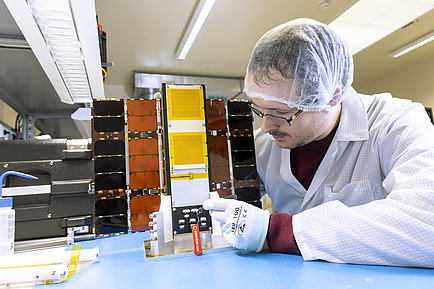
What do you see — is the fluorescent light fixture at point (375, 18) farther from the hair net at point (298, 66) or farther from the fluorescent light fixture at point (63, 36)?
the fluorescent light fixture at point (63, 36)

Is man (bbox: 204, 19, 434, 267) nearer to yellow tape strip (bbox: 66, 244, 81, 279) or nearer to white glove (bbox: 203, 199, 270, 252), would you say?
white glove (bbox: 203, 199, 270, 252)

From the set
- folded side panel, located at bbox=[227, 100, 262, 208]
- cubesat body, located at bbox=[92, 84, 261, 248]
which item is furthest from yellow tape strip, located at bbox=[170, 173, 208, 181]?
folded side panel, located at bbox=[227, 100, 262, 208]

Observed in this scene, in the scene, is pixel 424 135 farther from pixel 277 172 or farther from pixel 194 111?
pixel 194 111

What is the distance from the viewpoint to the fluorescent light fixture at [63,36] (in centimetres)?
89

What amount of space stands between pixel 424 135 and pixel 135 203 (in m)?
1.13

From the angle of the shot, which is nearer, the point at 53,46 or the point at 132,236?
the point at 53,46

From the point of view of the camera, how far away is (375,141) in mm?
1062

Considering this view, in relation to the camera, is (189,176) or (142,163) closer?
(189,176)

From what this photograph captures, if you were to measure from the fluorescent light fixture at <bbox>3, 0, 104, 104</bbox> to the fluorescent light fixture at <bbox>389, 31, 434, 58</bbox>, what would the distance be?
15.1ft

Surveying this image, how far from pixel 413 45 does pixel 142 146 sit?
4727 millimetres

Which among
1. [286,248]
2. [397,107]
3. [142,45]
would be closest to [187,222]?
[286,248]

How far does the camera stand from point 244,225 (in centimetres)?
81

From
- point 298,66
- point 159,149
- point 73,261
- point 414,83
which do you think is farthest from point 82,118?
point 414,83

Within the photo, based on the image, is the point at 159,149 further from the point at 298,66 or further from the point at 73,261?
the point at 298,66
